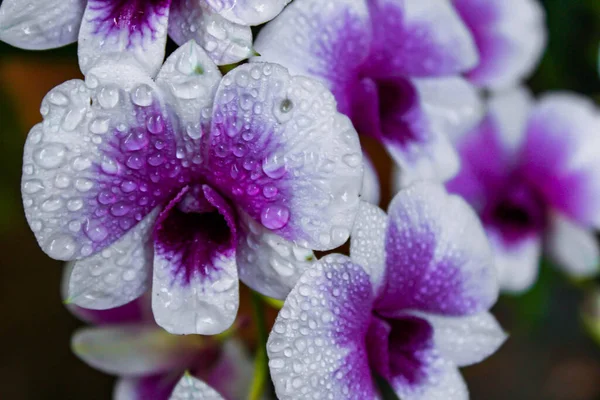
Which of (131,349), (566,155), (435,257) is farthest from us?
(566,155)

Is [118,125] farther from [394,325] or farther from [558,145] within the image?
[558,145]

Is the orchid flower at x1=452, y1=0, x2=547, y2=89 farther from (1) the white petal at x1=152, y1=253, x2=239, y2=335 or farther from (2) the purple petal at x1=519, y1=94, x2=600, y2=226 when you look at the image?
(1) the white petal at x1=152, y1=253, x2=239, y2=335

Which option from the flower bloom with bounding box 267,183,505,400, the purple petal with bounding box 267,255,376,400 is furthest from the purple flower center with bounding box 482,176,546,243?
the purple petal with bounding box 267,255,376,400

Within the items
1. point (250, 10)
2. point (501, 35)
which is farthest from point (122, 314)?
point (501, 35)

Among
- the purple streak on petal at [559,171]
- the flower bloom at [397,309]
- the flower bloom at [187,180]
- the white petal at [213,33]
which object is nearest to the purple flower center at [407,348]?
the flower bloom at [397,309]

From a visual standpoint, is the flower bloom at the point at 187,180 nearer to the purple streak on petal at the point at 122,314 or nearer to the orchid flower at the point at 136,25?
the orchid flower at the point at 136,25

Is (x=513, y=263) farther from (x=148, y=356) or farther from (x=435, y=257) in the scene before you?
(x=148, y=356)

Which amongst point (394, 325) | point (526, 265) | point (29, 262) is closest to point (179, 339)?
point (394, 325)
